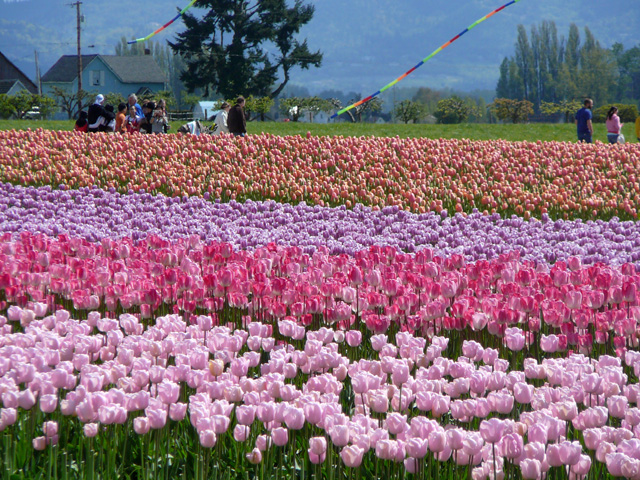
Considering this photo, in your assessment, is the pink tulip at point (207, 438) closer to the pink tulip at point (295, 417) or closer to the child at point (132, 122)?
the pink tulip at point (295, 417)

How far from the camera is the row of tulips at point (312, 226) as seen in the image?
8945 mm

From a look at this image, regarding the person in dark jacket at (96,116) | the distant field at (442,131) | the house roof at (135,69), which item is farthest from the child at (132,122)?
the house roof at (135,69)

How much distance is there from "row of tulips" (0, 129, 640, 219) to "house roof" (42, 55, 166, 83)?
291ft

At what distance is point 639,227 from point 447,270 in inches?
195

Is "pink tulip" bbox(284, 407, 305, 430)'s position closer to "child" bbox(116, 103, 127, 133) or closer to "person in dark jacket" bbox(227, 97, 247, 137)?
"person in dark jacket" bbox(227, 97, 247, 137)

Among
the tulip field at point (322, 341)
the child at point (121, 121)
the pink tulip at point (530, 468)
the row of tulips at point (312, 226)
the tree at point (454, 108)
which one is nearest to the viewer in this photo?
the pink tulip at point (530, 468)

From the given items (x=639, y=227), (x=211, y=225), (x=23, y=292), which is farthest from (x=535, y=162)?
(x=23, y=292)

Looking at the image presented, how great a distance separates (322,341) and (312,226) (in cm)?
625

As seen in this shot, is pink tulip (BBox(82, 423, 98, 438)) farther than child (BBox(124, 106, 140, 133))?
No

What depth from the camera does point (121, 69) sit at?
104688 millimetres

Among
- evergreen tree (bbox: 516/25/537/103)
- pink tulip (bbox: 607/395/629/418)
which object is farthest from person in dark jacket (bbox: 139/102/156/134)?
evergreen tree (bbox: 516/25/537/103)

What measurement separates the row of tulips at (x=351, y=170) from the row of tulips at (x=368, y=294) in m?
5.44

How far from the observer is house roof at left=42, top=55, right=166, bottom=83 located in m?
103

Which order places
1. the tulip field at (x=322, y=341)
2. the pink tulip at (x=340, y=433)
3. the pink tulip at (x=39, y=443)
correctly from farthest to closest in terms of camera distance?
the pink tulip at (x=39, y=443)
the tulip field at (x=322, y=341)
the pink tulip at (x=340, y=433)
